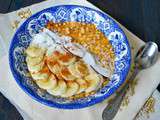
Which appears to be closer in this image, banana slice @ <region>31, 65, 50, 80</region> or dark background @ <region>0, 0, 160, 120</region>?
banana slice @ <region>31, 65, 50, 80</region>

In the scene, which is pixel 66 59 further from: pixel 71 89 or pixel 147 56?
pixel 147 56

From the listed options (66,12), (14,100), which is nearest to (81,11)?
(66,12)

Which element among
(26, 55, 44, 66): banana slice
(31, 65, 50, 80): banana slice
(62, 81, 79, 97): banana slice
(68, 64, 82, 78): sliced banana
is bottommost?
(62, 81, 79, 97): banana slice

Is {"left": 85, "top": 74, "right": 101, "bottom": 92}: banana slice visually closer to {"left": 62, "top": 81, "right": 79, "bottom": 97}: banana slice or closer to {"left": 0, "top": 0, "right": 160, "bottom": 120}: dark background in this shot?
{"left": 62, "top": 81, "right": 79, "bottom": 97}: banana slice

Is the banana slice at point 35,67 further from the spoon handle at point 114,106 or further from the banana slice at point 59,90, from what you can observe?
the spoon handle at point 114,106

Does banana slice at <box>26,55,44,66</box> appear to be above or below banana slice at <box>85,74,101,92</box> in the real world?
above

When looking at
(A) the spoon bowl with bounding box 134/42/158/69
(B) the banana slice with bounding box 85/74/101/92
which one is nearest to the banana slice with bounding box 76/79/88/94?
(B) the banana slice with bounding box 85/74/101/92

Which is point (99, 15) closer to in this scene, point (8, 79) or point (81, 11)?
point (81, 11)

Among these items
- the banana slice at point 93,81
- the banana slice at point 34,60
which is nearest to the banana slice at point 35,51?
the banana slice at point 34,60
